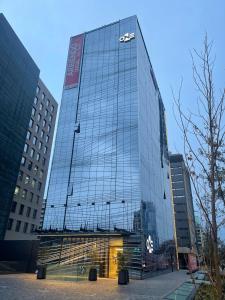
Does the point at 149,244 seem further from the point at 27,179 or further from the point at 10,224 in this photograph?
the point at 27,179

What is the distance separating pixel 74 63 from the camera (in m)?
66.8

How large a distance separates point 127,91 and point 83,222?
28270mm

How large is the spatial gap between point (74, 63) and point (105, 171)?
35.1 meters

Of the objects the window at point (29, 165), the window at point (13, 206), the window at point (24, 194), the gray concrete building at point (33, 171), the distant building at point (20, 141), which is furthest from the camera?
the window at point (29, 165)

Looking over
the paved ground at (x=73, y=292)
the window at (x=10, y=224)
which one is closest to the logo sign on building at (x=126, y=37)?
the window at (x=10, y=224)

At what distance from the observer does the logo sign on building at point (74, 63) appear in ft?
208

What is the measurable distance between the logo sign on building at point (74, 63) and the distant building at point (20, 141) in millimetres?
8547

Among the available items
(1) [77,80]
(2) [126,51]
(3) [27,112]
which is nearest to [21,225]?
(3) [27,112]

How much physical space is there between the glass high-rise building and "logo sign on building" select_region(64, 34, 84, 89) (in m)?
0.32

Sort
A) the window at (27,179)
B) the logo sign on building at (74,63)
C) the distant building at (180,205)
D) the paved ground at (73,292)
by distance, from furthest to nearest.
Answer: the distant building at (180,205), the logo sign on building at (74,63), the window at (27,179), the paved ground at (73,292)

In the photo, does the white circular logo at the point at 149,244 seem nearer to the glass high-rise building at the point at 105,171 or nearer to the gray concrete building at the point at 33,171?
the glass high-rise building at the point at 105,171

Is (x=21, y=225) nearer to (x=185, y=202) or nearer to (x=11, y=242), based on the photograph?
(x=11, y=242)

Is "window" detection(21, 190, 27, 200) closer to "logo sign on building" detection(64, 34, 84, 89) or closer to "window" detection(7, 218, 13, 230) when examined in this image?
"window" detection(7, 218, 13, 230)

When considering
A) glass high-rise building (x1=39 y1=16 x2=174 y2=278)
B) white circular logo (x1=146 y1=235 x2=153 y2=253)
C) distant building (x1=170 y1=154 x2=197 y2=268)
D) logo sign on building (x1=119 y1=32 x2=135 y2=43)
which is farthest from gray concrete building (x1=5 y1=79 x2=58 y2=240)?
distant building (x1=170 y1=154 x2=197 y2=268)
